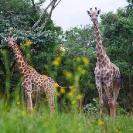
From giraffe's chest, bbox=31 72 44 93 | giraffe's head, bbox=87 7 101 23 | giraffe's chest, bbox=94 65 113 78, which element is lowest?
giraffe's chest, bbox=31 72 44 93

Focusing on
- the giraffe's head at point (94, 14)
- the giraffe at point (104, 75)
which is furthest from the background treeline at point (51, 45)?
the giraffe's head at point (94, 14)

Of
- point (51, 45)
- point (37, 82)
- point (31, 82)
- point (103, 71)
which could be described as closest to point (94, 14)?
point (103, 71)

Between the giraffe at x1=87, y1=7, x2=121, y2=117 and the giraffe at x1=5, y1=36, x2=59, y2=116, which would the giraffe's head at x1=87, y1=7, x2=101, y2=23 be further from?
the giraffe at x1=5, y1=36, x2=59, y2=116

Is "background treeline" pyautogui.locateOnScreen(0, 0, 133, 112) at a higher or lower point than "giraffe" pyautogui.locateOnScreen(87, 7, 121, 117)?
higher

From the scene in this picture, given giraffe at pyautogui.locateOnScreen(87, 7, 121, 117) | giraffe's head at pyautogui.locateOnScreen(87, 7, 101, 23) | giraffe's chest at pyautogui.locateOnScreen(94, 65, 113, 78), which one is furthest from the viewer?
giraffe's chest at pyautogui.locateOnScreen(94, 65, 113, 78)

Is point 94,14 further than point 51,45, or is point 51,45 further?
point 51,45

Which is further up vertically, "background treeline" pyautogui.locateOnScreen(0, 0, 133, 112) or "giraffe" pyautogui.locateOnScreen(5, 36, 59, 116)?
"background treeline" pyautogui.locateOnScreen(0, 0, 133, 112)

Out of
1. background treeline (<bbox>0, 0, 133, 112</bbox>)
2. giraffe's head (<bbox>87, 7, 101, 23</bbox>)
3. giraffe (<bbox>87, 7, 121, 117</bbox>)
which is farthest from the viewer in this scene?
background treeline (<bbox>0, 0, 133, 112</bbox>)

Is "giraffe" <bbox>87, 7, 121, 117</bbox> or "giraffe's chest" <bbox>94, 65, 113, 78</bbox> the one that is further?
"giraffe's chest" <bbox>94, 65, 113, 78</bbox>

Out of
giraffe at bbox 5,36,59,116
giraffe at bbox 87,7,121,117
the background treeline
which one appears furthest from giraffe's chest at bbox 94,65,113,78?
Result: giraffe at bbox 5,36,59,116

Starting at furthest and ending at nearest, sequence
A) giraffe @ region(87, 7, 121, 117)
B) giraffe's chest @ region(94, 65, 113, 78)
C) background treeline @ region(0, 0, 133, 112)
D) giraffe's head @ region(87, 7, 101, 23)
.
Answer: background treeline @ region(0, 0, 133, 112), giraffe's chest @ region(94, 65, 113, 78), giraffe @ region(87, 7, 121, 117), giraffe's head @ region(87, 7, 101, 23)

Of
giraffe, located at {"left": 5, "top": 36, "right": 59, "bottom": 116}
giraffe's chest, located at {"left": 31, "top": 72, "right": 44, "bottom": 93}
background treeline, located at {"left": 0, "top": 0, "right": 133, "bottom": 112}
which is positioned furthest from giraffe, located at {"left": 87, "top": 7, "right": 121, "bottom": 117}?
giraffe's chest, located at {"left": 31, "top": 72, "right": 44, "bottom": 93}

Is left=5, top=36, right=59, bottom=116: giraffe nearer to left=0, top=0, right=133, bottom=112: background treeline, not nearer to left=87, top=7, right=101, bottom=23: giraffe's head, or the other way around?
left=0, top=0, right=133, bottom=112: background treeline

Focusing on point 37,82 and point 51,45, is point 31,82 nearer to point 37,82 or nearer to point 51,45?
point 37,82
